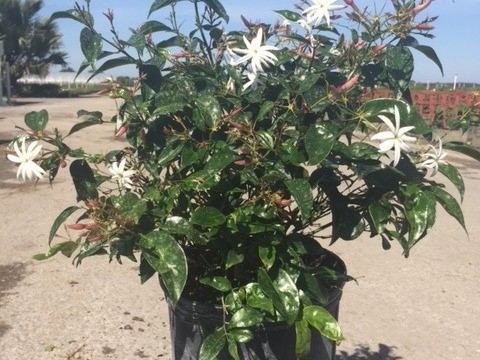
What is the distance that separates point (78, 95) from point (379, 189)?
3199 centimetres

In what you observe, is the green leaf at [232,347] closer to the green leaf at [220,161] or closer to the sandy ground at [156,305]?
the green leaf at [220,161]

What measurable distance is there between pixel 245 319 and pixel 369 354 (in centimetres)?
177

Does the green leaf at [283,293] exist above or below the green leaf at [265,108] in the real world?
below

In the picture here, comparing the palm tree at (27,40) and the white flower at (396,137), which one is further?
the palm tree at (27,40)

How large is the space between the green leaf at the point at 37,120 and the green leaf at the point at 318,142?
64 cm

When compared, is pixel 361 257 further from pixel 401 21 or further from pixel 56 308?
pixel 401 21

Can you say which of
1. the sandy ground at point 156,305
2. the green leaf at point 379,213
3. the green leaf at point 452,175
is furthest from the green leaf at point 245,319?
the sandy ground at point 156,305

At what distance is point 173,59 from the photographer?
57.3 inches

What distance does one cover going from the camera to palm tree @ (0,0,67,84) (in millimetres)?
26531

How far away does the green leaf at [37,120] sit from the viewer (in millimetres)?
1365

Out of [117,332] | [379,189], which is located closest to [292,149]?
[379,189]

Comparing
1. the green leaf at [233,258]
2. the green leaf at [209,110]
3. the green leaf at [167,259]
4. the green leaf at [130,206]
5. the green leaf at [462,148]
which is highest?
the green leaf at [209,110]

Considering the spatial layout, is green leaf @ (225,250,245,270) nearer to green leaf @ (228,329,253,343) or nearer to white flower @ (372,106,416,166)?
green leaf @ (228,329,253,343)

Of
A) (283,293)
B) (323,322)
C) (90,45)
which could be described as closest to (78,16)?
(90,45)
